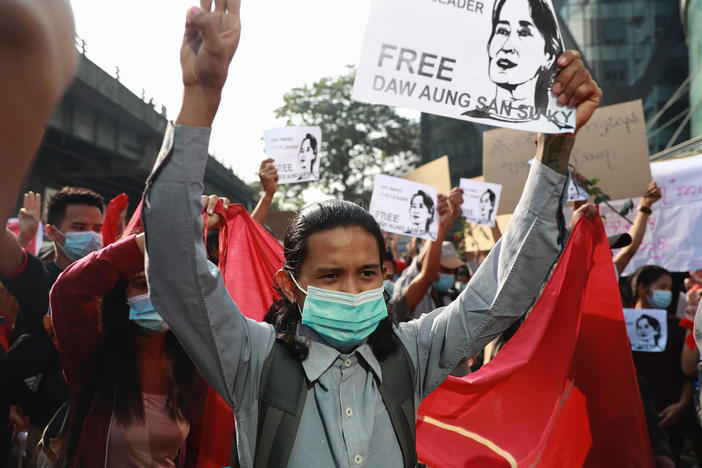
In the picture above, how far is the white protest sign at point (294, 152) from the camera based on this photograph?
5461mm

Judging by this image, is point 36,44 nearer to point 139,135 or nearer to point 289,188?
point 139,135

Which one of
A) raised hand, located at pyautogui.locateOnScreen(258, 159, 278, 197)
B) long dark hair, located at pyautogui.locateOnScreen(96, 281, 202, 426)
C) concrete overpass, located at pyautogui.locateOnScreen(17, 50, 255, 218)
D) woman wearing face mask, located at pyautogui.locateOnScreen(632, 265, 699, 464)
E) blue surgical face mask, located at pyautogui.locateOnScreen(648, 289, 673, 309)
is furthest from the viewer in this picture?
concrete overpass, located at pyautogui.locateOnScreen(17, 50, 255, 218)

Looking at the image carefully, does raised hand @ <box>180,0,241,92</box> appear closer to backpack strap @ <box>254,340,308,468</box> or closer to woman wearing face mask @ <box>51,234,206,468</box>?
backpack strap @ <box>254,340,308,468</box>

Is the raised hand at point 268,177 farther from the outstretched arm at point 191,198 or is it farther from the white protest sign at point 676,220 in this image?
the white protest sign at point 676,220

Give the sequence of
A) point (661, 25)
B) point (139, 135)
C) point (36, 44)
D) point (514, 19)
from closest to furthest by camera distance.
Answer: point (36, 44)
point (514, 19)
point (139, 135)
point (661, 25)

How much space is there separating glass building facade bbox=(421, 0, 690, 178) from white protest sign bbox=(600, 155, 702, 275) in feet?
115

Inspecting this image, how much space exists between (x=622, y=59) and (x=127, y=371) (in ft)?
153

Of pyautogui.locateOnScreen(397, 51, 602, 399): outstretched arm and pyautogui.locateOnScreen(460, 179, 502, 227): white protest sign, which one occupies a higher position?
pyautogui.locateOnScreen(460, 179, 502, 227): white protest sign

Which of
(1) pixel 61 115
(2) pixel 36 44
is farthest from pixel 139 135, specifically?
(2) pixel 36 44

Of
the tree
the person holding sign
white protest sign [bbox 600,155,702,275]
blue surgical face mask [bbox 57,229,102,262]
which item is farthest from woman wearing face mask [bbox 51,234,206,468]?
the tree

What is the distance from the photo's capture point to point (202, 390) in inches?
109

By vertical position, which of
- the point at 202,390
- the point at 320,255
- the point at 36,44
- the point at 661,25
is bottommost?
the point at 202,390

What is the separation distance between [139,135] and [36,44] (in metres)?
24.3

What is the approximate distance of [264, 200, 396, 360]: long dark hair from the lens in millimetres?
1764
